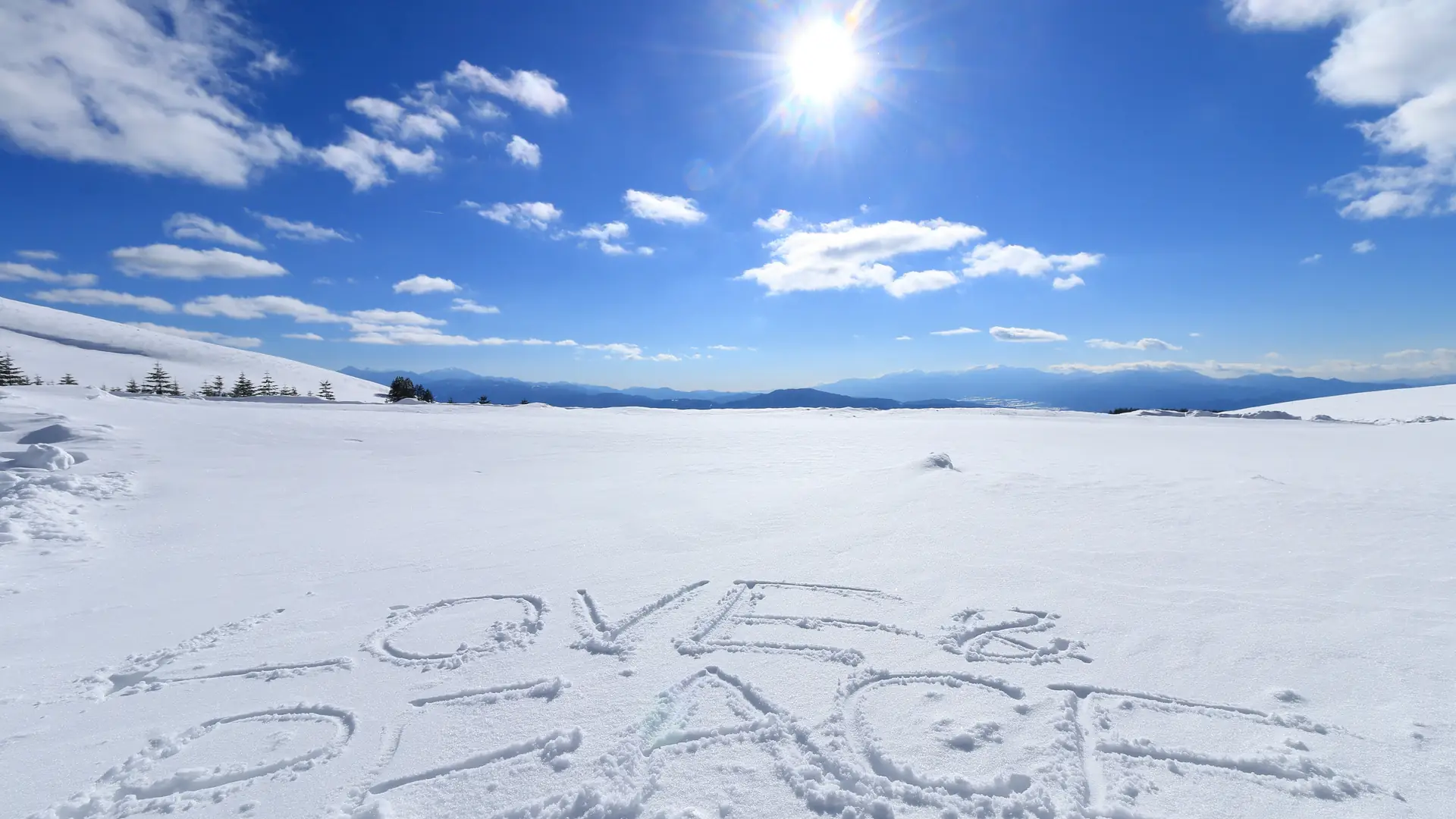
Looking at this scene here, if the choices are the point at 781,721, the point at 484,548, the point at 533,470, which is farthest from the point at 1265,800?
the point at 533,470

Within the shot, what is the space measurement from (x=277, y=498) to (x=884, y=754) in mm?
9686

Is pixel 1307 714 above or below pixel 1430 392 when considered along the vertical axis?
below

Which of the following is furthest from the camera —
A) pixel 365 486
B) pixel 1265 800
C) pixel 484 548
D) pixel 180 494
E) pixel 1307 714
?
pixel 365 486

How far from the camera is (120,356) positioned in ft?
315

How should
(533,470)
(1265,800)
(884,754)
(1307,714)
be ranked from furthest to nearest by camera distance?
(533,470) → (1307,714) → (884,754) → (1265,800)

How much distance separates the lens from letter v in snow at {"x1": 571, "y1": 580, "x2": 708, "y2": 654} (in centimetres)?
417

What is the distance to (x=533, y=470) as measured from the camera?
11617mm

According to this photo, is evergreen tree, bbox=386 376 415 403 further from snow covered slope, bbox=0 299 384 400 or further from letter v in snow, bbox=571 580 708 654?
letter v in snow, bbox=571 580 708 654

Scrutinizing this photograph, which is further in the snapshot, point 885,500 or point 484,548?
point 885,500

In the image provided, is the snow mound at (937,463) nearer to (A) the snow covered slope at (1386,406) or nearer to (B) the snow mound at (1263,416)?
(B) the snow mound at (1263,416)

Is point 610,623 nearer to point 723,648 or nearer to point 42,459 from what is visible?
point 723,648

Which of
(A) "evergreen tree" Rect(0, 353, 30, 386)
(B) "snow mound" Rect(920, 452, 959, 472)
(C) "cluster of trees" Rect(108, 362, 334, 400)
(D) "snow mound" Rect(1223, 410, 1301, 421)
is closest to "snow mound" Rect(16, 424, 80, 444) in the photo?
(B) "snow mound" Rect(920, 452, 959, 472)

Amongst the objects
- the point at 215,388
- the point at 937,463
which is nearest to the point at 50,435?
the point at 937,463

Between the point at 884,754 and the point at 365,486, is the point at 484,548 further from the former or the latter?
the point at 884,754
